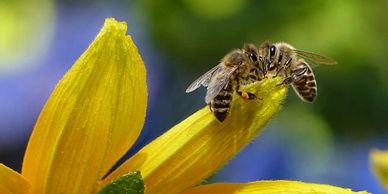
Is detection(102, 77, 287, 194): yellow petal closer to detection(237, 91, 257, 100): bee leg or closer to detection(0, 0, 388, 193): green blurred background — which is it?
detection(237, 91, 257, 100): bee leg

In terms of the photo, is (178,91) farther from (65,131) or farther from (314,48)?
(65,131)

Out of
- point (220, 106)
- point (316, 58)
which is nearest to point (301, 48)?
point (316, 58)

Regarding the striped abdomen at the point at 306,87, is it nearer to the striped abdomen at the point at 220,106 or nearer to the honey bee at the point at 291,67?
the honey bee at the point at 291,67

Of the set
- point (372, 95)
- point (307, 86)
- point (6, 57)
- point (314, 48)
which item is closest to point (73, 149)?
point (307, 86)

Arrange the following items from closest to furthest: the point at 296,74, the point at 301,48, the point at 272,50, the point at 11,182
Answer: the point at 11,182 → the point at 296,74 → the point at 272,50 → the point at 301,48

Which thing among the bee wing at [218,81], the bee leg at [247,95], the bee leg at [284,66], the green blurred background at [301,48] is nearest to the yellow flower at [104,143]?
the bee leg at [247,95]

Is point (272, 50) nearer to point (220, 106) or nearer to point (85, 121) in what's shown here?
point (220, 106)
